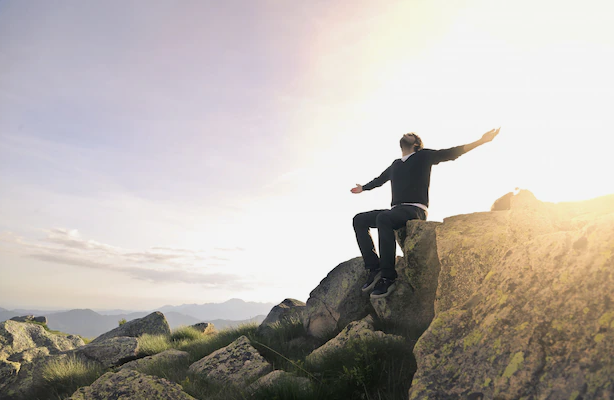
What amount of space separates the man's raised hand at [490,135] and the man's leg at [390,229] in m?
2.09

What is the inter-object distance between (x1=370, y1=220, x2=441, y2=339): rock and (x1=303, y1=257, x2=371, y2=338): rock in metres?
1.21

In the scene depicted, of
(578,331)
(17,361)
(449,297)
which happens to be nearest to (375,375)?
(449,297)

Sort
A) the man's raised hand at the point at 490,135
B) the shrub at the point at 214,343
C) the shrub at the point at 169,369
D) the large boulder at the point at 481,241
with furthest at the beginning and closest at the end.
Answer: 1. the shrub at the point at 214,343
2. the shrub at the point at 169,369
3. the man's raised hand at the point at 490,135
4. the large boulder at the point at 481,241

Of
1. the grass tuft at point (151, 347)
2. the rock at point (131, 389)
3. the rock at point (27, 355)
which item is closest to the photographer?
the rock at point (131, 389)

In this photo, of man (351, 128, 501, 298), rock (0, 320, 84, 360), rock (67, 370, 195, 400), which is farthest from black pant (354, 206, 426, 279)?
rock (0, 320, 84, 360)

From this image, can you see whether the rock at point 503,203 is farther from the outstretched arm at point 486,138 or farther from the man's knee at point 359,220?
the man's knee at point 359,220

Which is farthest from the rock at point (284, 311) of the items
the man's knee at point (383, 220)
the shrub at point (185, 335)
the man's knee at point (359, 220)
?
the man's knee at point (383, 220)

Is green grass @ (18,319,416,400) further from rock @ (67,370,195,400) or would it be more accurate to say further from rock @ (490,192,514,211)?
rock @ (490,192,514,211)

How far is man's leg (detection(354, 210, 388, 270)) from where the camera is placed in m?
9.20

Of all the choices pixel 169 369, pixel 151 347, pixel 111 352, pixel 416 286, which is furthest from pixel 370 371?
pixel 151 347

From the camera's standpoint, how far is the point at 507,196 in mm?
7848

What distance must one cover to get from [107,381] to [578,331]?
21.1ft

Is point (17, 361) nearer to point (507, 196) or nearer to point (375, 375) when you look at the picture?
point (375, 375)

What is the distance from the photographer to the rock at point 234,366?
26.0 feet
